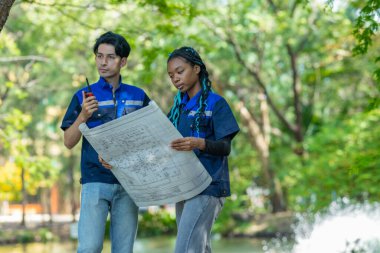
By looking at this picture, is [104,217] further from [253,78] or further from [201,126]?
[253,78]

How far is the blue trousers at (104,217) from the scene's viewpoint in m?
4.07

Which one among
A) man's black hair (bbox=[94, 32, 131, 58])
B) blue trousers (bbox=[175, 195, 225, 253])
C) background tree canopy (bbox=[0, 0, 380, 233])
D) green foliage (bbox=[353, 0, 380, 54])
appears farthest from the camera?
background tree canopy (bbox=[0, 0, 380, 233])

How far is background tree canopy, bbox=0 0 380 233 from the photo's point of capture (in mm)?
14555

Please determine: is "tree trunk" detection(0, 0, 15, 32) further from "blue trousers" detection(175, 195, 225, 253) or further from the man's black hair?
"blue trousers" detection(175, 195, 225, 253)

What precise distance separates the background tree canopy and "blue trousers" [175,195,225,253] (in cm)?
509

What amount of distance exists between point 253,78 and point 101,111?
18488mm

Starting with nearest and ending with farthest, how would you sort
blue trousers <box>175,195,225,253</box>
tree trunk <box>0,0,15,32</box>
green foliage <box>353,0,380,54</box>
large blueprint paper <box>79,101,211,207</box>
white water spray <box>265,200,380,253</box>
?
large blueprint paper <box>79,101,211,207</box>
blue trousers <box>175,195,225,253</box>
tree trunk <box>0,0,15,32</box>
green foliage <box>353,0,380,54</box>
white water spray <box>265,200,380,253</box>

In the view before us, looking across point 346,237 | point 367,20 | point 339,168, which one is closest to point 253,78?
point 339,168

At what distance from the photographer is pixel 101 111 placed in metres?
4.17

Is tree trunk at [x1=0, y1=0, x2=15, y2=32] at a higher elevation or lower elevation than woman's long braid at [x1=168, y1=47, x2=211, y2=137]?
higher

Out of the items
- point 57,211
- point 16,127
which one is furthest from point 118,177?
point 57,211

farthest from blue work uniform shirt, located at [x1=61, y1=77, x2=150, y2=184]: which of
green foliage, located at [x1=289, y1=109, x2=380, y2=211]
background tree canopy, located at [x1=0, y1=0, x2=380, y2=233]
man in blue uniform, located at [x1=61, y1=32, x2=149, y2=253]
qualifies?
green foliage, located at [x1=289, y1=109, x2=380, y2=211]

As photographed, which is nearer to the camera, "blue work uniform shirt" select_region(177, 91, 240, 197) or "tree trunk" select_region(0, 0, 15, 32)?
"blue work uniform shirt" select_region(177, 91, 240, 197)

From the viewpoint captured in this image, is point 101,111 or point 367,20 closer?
point 101,111
